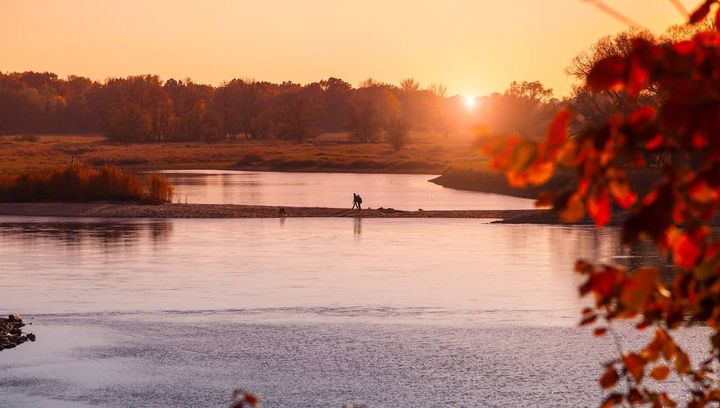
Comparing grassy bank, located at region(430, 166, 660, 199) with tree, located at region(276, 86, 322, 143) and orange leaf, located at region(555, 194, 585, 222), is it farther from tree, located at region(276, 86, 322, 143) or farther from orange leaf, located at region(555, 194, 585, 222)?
orange leaf, located at region(555, 194, 585, 222)

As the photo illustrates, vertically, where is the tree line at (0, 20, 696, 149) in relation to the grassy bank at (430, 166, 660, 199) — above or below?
above

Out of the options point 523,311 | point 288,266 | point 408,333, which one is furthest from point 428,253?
point 408,333

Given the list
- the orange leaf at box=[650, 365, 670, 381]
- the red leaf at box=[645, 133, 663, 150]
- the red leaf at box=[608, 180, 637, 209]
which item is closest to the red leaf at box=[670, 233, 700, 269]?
the red leaf at box=[608, 180, 637, 209]

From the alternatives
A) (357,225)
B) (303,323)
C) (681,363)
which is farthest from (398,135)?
(681,363)

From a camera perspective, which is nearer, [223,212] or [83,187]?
[223,212]

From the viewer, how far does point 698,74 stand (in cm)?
299

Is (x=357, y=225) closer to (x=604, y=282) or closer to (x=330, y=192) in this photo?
(x=330, y=192)

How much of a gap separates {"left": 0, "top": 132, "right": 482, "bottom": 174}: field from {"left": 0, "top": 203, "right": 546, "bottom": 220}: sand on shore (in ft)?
144

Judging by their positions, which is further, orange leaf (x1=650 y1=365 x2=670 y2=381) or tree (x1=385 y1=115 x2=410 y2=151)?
tree (x1=385 y1=115 x2=410 y2=151)

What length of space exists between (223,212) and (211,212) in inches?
27.6

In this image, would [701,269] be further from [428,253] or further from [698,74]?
[428,253]

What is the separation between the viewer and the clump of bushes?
67.4m

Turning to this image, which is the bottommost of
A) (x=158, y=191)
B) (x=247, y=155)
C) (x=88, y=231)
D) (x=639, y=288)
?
(x=88, y=231)

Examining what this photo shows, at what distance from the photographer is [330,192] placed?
84125 millimetres
